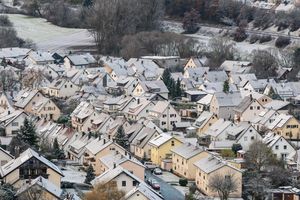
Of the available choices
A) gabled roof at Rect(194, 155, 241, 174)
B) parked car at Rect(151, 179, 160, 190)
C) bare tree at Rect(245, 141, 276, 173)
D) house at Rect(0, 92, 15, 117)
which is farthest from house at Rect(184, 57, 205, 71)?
parked car at Rect(151, 179, 160, 190)

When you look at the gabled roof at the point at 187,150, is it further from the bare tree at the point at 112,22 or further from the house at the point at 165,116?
the bare tree at the point at 112,22

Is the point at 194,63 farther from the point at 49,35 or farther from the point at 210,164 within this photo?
the point at 210,164

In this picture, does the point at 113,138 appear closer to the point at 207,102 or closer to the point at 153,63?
the point at 207,102

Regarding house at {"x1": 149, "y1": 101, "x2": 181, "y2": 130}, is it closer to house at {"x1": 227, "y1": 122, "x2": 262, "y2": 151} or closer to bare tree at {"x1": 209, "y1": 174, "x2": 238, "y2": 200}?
house at {"x1": 227, "y1": 122, "x2": 262, "y2": 151}

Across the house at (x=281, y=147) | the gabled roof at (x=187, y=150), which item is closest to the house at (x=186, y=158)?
the gabled roof at (x=187, y=150)

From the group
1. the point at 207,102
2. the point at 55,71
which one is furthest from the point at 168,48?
the point at 207,102
